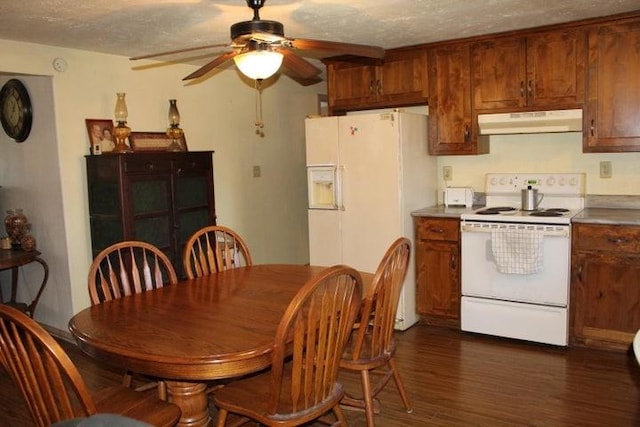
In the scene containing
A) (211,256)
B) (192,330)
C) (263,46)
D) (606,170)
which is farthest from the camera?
(606,170)

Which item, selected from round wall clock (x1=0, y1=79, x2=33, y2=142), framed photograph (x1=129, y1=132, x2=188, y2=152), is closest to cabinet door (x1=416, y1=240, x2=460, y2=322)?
framed photograph (x1=129, y1=132, x2=188, y2=152)

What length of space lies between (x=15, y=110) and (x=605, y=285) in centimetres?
426

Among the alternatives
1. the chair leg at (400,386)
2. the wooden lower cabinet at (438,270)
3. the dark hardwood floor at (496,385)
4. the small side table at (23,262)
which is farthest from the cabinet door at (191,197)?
the chair leg at (400,386)

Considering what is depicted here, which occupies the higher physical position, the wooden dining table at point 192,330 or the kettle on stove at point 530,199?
the kettle on stove at point 530,199

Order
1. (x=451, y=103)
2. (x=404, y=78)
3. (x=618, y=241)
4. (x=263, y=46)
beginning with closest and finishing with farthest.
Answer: (x=263, y=46) < (x=618, y=241) < (x=451, y=103) < (x=404, y=78)

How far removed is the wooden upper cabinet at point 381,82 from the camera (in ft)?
13.5

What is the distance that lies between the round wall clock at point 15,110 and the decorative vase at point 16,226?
58 cm

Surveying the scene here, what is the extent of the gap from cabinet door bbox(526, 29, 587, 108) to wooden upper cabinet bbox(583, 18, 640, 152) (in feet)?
0.22

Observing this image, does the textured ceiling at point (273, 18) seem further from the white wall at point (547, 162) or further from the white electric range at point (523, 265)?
the white electric range at point (523, 265)

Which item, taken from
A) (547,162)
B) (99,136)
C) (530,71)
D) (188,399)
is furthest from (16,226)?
(547,162)

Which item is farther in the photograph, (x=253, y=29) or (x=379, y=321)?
(x=379, y=321)

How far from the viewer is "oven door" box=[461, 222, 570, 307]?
342 centimetres

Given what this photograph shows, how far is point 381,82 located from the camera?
4285mm

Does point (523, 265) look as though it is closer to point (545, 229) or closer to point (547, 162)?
point (545, 229)
